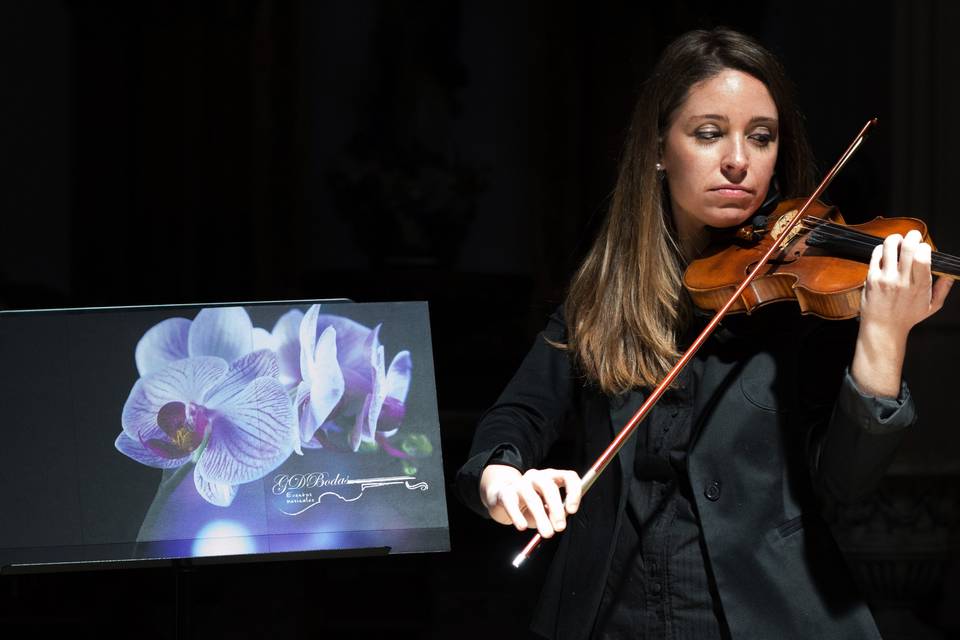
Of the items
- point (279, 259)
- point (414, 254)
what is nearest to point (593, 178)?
point (414, 254)

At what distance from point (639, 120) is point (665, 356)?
1.19ft

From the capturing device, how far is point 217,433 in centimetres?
160

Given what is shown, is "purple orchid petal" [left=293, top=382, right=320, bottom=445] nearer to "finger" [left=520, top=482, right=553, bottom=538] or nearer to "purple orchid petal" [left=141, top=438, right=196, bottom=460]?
"purple orchid petal" [left=141, top=438, right=196, bottom=460]

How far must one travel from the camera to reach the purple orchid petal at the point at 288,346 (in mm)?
1616

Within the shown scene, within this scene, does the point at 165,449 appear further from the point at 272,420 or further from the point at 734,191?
the point at 734,191

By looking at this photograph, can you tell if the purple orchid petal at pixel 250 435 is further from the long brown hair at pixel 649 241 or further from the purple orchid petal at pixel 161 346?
the long brown hair at pixel 649 241

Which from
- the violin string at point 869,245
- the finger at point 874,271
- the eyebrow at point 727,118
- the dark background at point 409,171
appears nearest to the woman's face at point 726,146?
the eyebrow at point 727,118

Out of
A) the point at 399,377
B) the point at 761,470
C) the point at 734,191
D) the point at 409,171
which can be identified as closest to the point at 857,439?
the point at 761,470

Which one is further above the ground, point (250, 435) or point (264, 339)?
point (264, 339)

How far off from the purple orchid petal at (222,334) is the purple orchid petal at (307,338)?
0.23 ft

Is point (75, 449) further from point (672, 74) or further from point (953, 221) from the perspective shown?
point (953, 221)

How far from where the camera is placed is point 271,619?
9.32 ft

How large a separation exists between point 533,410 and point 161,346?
514 mm

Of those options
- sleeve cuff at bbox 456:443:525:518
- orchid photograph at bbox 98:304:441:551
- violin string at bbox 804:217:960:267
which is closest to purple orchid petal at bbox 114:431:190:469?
orchid photograph at bbox 98:304:441:551
